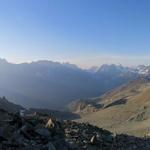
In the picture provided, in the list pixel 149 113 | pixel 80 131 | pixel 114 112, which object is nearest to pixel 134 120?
pixel 149 113

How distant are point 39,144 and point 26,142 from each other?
0.50m

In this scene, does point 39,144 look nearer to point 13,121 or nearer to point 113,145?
point 13,121

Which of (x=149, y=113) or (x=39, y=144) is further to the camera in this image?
(x=149, y=113)

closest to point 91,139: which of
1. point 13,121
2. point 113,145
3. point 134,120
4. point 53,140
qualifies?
point 113,145

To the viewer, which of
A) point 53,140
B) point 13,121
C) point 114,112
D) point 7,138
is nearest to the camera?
point 7,138

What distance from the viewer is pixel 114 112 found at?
120188 millimetres

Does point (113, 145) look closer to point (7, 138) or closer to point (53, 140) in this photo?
point (53, 140)

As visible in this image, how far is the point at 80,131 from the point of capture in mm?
18453

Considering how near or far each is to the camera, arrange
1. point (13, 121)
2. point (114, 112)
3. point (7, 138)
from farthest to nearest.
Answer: point (114, 112), point (13, 121), point (7, 138)

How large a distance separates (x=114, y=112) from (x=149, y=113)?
23942mm

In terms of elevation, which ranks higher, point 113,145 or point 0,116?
point 0,116

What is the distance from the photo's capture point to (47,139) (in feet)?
48.6

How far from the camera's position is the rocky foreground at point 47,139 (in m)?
13.6

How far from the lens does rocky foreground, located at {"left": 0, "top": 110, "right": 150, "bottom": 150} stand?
44.6 ft
